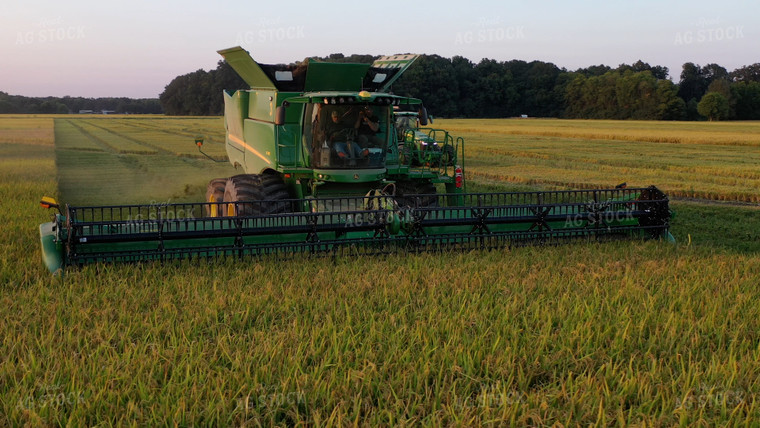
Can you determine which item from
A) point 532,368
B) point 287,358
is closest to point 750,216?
point 532,368

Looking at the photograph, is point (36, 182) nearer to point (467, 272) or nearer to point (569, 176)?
point (467, 272)

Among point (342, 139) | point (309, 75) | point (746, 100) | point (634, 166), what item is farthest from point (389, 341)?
point (746, 100)

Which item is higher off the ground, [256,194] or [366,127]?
[366,127]

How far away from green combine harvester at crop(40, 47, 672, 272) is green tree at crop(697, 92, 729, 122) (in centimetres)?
6078

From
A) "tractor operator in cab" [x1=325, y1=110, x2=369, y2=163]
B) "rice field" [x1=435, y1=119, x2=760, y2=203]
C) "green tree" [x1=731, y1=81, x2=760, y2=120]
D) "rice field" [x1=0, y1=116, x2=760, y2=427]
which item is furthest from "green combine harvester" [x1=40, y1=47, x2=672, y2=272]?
"green tree" [x1=731, y1=81, x2=760, y2=120]

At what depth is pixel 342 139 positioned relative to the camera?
7.41 meters

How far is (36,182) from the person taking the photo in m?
12.1

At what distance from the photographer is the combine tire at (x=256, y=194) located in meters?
7.32

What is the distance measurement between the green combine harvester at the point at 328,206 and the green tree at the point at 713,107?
60.8m

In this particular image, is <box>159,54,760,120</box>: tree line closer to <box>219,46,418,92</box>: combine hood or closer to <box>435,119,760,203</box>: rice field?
<box>435,119,760,203</box>: rice field

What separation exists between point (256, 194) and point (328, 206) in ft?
2.86

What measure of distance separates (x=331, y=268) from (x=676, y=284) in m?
2.80

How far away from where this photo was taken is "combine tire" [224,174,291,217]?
288 inches

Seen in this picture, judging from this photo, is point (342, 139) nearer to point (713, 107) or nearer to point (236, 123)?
point (236, 123)
